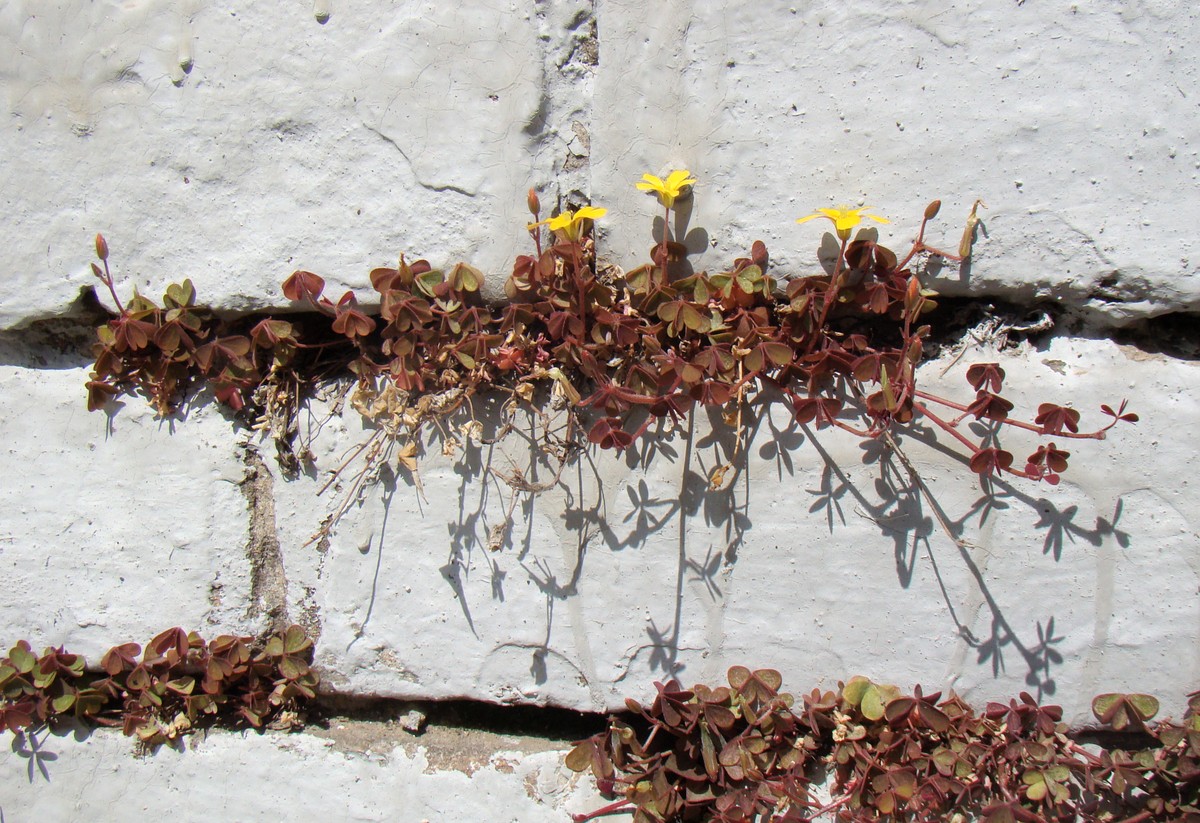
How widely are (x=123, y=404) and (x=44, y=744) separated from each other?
82cm

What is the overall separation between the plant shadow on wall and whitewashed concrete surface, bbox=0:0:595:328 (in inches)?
3.3

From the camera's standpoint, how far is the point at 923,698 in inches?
62.9

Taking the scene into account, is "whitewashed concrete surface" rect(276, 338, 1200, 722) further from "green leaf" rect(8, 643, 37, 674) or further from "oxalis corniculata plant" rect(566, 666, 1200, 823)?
"green leaf" rect(8, 643, 37, 674)

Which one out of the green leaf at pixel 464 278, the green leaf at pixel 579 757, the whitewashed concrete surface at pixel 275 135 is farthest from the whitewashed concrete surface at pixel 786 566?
the whitewashed concrete surface at pixel 275 135

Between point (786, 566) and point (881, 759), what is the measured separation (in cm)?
40

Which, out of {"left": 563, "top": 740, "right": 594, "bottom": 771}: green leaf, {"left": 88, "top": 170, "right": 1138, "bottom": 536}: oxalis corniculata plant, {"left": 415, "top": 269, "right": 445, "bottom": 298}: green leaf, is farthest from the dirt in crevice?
{"left": 415, "top": 269, "right": 445, "bottom": 298}: green leaf

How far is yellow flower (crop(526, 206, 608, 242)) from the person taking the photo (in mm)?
1565

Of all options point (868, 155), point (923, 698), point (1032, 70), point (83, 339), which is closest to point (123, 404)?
point (83, 339)

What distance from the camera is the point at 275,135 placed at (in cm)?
177

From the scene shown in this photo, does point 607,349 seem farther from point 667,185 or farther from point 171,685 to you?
point 171,685

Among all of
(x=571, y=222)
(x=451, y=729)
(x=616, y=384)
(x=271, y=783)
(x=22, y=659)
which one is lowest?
(x=271, y=783)

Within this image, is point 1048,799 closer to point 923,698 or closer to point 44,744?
point 923,698

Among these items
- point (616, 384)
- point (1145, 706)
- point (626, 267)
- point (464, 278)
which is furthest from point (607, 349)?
point (1145, 706)

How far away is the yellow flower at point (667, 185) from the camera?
61.6 inches
